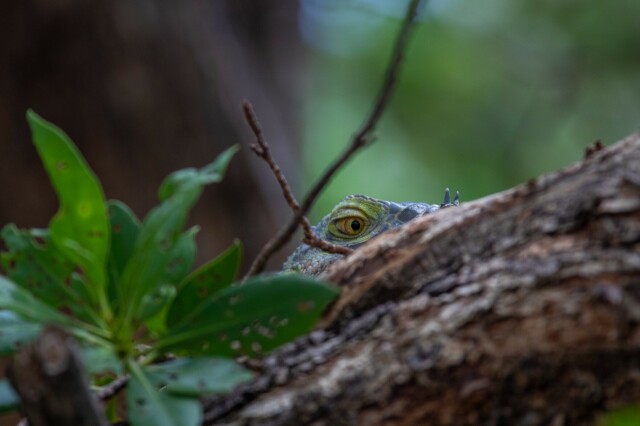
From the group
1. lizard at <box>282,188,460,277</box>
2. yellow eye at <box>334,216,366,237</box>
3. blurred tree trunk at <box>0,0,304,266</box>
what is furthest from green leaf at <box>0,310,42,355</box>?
blurred tree trunk at <box>0,0,304,266</box>

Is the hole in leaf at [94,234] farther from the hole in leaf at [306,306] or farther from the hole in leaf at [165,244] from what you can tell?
the hole in leaf at [306,306]

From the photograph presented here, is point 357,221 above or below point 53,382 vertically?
above

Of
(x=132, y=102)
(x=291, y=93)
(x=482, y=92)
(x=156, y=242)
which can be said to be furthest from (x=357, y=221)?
(x=482, y=92)

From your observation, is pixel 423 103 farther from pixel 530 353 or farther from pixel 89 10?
pixel 530 353

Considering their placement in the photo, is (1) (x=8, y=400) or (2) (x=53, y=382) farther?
(1) (x=8, y=400)

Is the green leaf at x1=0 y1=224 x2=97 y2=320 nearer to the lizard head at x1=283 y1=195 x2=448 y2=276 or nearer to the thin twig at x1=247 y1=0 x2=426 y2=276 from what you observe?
the thin twig at x1=247 y1=0 x2=426 y2=276

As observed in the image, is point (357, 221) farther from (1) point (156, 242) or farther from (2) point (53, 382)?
(2) point (53, 382)
